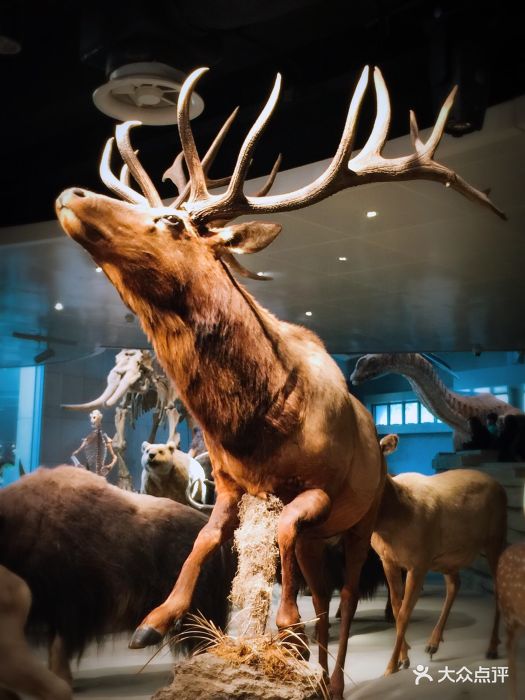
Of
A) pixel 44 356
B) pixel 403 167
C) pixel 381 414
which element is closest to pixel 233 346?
pixel 403 167

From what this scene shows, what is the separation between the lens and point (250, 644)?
1.87 meters

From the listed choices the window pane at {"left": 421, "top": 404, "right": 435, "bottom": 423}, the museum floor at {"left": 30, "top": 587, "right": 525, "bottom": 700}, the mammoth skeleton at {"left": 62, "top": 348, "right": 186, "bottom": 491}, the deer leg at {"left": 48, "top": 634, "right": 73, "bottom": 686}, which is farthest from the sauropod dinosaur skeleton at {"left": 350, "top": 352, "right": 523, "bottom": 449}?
the deer leg at {"left": 48, "top": 634, "right": 73, "bottom": 686}

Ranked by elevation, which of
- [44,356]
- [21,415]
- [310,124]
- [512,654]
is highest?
[310,124]

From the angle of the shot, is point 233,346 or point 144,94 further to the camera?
point 144,94

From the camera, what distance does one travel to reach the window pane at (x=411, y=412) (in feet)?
14.4

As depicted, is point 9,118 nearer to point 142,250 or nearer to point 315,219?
point 315,219

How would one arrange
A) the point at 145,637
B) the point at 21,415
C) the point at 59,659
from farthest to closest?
the point at 21,415, the point at 59,659, the point at 145,637

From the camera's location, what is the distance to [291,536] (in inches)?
72.8

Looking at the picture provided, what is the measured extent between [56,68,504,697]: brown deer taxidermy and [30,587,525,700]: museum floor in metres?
0.80

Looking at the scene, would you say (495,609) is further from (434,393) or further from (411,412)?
(434,393)

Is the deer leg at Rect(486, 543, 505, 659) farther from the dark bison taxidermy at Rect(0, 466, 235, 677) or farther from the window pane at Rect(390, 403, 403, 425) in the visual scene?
the window pane at Rect(390, 403, 403, 425)

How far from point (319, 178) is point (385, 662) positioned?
192 centimetres

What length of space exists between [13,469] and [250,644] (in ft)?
10.1

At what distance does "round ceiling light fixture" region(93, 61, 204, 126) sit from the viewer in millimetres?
3061
